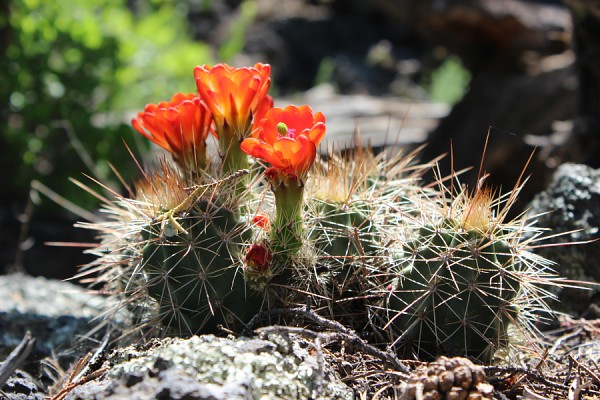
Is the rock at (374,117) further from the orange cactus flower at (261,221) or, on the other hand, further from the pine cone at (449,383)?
the pine cone at (449,383)

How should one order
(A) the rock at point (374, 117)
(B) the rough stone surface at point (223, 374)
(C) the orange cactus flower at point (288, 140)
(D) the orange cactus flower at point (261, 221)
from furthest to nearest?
(A) the rock at point (374, 117) → (D) the orange cactus flower at point (261, 221) → (C) the orange cactus flower at point (288, 140) → (B) the rough stone surface at point (223, 374)

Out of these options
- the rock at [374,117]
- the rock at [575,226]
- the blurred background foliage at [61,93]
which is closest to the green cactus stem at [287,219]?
the rock at [575,226]

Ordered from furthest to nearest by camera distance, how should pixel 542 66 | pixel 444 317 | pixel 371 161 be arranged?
1. pixel 542 66
2. pixel 371 161
3. pixel 444 317

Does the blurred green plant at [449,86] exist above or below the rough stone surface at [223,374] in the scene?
below

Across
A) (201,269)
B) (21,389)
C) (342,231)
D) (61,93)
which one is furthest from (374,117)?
(21,389)

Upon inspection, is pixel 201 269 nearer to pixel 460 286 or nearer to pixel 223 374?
pixel 223 374

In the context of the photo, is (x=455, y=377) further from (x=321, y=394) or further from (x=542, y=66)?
(x=542, y=66)

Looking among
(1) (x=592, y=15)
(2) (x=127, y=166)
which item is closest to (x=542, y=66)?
(1) (x=592, y=15)
